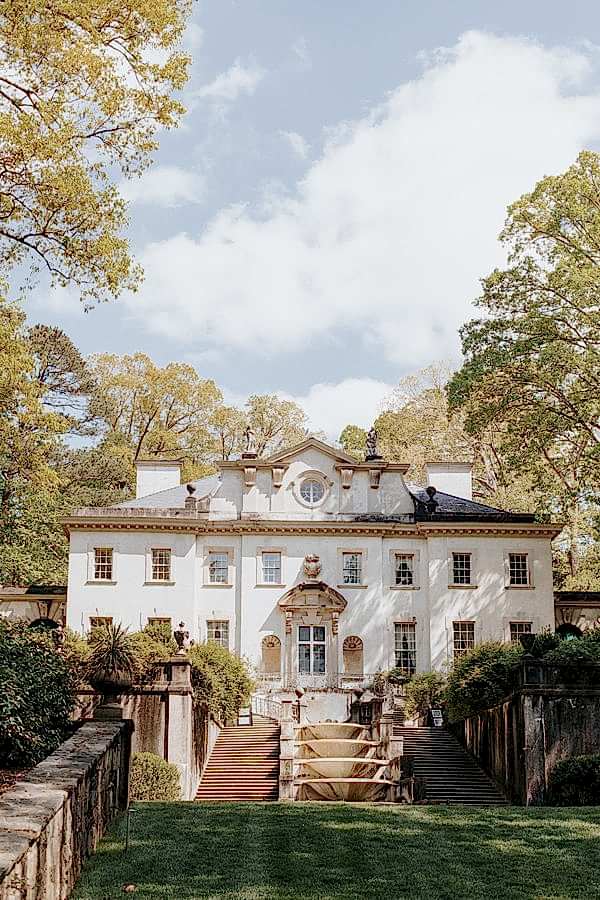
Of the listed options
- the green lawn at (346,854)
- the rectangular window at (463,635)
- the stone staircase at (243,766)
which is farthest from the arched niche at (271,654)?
the green lawn at (346,854)

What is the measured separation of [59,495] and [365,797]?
81.2ft

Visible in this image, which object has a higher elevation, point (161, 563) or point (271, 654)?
point (161, 563)

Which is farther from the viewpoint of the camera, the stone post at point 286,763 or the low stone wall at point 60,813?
the stone post at point 286,763

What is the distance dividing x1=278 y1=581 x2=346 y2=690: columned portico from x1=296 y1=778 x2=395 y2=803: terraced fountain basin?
13895 mm

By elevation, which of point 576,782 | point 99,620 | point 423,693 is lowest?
point 576,782

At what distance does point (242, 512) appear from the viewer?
38.6 m

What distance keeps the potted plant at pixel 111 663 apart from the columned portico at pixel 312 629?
10.8 metres

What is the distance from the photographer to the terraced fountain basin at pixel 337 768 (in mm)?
23719

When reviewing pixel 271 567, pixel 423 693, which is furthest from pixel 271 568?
pixel 423 693

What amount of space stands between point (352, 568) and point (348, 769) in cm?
1491

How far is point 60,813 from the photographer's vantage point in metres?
8.25

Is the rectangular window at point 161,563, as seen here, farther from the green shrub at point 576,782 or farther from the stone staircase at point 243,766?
the green shrub at point 576,782

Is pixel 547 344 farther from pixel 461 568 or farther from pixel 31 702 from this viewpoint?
pixel 31 702

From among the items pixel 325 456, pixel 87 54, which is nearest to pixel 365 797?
pixel 87 54
